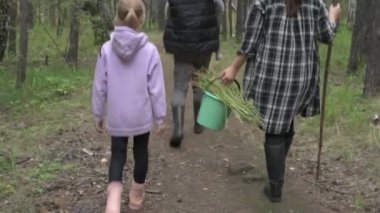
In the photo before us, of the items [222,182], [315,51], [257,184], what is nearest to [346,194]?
[257,184]

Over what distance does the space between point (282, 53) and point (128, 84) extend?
4.22 feet

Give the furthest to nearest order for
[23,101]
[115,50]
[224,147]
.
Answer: [23,101] → [224,147] → [115,50]

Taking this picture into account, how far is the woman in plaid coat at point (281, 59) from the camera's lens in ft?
15.0

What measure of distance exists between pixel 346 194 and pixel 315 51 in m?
1.53

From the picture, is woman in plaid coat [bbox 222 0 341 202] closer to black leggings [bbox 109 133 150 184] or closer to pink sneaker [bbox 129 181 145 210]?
black leggings [bbox 109 133 150 184]

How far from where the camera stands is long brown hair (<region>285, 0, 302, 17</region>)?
14.8 ft

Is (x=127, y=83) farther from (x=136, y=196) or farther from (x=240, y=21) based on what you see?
(x=240, y=21)

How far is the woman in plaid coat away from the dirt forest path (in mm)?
546

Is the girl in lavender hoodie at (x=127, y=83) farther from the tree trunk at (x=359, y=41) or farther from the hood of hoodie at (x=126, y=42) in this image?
the tree trunk at (x=359, y=41)

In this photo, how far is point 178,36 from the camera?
6055 millimetres

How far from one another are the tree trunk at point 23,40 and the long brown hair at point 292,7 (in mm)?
6180

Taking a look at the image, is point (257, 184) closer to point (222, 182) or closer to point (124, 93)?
point (222, 182)

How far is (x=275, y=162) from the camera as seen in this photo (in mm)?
4832

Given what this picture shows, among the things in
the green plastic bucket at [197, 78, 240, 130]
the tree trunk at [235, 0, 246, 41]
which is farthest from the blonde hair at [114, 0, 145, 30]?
the tree trunk at [235, 0, 246, 41]
